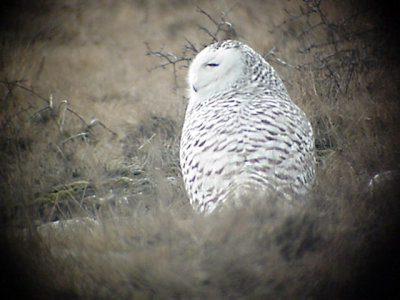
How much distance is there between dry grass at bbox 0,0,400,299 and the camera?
107 cm

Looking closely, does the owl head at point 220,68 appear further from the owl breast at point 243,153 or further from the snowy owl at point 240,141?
the owl breast at point 243,153

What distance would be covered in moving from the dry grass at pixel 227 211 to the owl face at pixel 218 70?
21.3 inches

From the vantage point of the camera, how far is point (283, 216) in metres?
1.08

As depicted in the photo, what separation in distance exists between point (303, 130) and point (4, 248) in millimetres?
1410

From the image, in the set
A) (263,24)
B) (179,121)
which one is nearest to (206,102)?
(179,121)

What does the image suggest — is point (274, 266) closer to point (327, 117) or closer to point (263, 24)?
point (327, 117)

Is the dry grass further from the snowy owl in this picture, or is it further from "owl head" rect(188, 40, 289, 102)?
"owl head" rect(188, 40, 289, 102)

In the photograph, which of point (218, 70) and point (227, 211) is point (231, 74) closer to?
point (218, 70)

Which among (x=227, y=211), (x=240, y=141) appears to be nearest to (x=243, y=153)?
(x=240, y=141)

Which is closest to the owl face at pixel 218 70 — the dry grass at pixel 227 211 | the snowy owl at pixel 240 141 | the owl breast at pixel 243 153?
the snowy owl at pixel 240 141

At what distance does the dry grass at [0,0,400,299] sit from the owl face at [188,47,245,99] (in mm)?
541

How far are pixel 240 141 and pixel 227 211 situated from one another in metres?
0.38

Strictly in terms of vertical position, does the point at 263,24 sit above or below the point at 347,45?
above

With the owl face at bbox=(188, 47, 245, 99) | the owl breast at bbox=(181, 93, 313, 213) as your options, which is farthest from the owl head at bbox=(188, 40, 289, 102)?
the owl breast at bbox=(181, 93, 313, 213)
